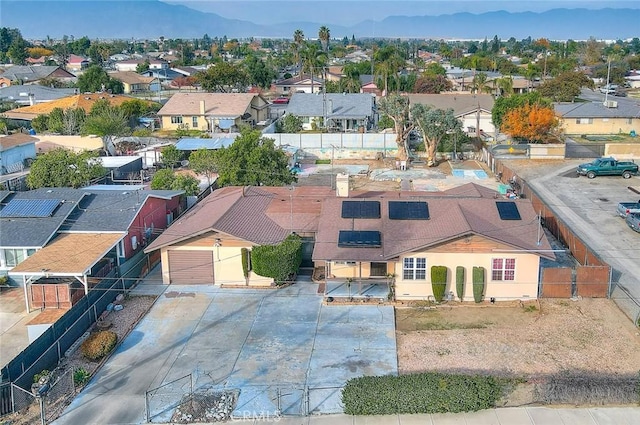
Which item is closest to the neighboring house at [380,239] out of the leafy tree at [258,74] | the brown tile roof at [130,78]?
the leafy tree at [258,74]

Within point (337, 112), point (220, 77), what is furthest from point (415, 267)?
point (220, 77)

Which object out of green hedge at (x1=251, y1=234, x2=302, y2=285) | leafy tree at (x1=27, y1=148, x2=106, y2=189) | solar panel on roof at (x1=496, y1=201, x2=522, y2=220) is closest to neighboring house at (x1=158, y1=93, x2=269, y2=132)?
leafy tree at (x1=27, y1=148, x2=106, y2=189)

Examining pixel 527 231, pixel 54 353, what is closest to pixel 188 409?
pixel 54 353

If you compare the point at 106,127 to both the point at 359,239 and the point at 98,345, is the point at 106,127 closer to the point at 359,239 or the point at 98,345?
the point at 359,239

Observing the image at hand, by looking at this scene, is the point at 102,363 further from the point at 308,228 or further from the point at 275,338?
the point at 308,228

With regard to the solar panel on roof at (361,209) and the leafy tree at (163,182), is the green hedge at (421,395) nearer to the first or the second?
the solar panel on roof at (361,209)

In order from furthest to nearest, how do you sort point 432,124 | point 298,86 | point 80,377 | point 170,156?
point 298,86, point 170,156, point 432,124, point 80,377
